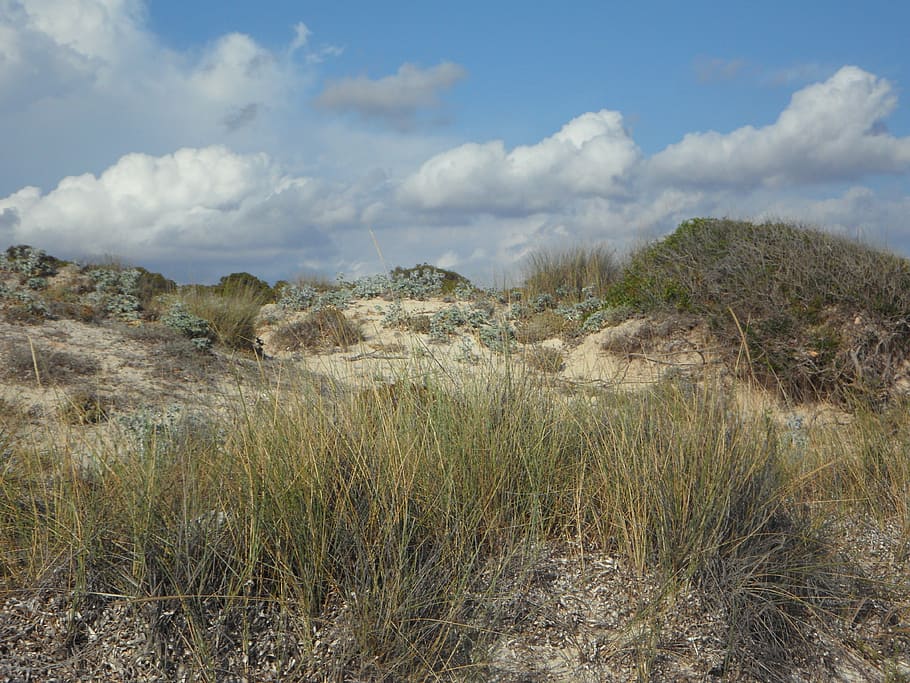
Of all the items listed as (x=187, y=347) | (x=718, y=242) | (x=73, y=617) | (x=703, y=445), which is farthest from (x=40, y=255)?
(x=703, y=445)

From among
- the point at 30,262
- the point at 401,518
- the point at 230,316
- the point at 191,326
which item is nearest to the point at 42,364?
the point at 191,326

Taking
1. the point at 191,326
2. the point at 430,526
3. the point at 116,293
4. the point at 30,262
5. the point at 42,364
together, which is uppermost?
the point at 30,262

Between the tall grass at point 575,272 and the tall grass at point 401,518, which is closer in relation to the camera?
the tall grass at point 401,518

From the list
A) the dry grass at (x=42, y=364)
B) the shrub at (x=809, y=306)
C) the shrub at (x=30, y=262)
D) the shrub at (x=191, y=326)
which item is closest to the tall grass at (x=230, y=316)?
the shrub at (x=191, y=326)

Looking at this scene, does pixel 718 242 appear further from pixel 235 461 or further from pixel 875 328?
pixel 235 461

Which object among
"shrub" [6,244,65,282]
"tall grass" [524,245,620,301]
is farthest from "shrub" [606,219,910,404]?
"shrub" [6,244,65,282]

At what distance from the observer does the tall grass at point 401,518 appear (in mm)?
2926

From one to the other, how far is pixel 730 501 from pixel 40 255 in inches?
513

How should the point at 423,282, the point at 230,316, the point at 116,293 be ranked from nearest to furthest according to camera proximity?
the point at 230,316 → the point at 116,293 → the point at 423,282

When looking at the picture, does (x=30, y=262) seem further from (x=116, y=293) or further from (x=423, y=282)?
(x=423, y=282)

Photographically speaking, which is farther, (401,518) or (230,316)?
(230,316)

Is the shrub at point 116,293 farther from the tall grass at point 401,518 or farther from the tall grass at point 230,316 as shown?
the tall grass at point 401,518

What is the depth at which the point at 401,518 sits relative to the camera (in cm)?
326

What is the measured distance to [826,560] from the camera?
3.71 m
